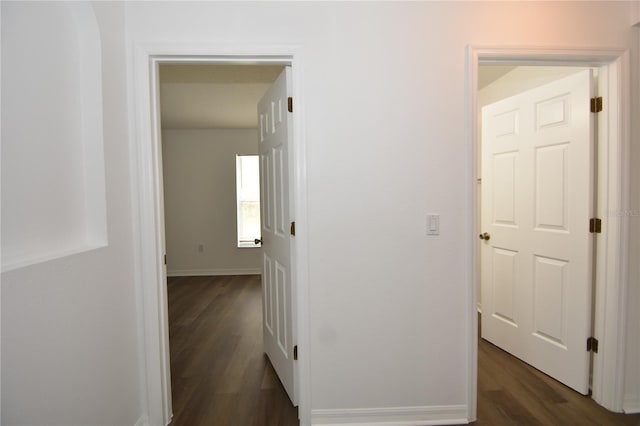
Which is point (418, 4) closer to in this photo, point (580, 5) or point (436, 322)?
point (580, 5)

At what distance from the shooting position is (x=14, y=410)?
99 cm

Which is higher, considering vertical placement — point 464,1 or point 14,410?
point 464,1

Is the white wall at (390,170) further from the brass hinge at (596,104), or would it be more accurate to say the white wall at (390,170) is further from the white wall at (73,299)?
the white wall at (73,299)

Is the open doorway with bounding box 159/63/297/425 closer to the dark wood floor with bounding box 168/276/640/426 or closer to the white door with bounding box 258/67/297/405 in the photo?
the dark wood floor with bounding box 168/276/640/426

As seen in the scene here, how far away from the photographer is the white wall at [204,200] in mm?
5723

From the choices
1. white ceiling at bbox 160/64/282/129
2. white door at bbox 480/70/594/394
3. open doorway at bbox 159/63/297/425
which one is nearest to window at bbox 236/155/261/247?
open doorway at bbox 159/63/297/425

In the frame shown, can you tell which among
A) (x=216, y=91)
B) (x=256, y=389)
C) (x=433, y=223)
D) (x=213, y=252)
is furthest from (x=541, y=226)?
(x=213, y=252)

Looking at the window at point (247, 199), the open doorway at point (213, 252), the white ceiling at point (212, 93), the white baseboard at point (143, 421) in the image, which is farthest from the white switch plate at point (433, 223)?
the window at point (247, 199)

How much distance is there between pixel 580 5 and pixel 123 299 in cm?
291

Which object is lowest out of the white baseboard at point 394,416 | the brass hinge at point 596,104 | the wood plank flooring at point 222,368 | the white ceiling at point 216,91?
the wood plank flooring at point 222,368

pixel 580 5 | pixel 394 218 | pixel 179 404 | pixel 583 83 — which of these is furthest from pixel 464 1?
pixel 179 404

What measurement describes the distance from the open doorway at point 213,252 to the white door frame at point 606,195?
4.90ft

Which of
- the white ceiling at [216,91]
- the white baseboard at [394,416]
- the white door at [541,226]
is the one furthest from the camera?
the white ceiling at [216,91]

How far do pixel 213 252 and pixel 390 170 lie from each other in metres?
4.66
